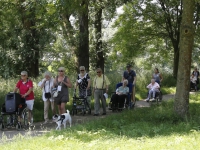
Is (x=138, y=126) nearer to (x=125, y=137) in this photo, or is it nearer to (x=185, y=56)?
(x=125, y=137)

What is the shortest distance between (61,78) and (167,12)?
62.0 feet

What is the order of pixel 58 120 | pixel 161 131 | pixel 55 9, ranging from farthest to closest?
1. pixel 55 9
2. pixel 58 120
3. pixel 161 131

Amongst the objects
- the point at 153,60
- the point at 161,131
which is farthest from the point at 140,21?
the point at 161,131

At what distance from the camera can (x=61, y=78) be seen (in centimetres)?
1153

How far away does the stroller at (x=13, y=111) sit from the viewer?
34.1 feet

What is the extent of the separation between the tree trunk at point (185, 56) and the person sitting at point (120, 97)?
13.5ft

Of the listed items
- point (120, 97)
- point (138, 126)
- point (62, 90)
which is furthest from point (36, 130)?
point (120, 97)

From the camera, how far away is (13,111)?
34.1 feet

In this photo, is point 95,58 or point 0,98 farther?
point 95,58

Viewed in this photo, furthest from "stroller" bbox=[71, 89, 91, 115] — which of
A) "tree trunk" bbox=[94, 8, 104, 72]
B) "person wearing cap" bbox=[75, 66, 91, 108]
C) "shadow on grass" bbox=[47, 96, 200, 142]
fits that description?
"tree trunk" bbox=[94, 8, 104, 72]

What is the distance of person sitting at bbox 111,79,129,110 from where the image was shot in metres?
14.4

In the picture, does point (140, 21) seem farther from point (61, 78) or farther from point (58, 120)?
point (58, 120)

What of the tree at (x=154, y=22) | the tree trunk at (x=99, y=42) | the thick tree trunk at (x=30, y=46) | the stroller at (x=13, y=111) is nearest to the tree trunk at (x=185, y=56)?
the stroller at (x=13, y=111)

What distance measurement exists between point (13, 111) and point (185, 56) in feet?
17.8
